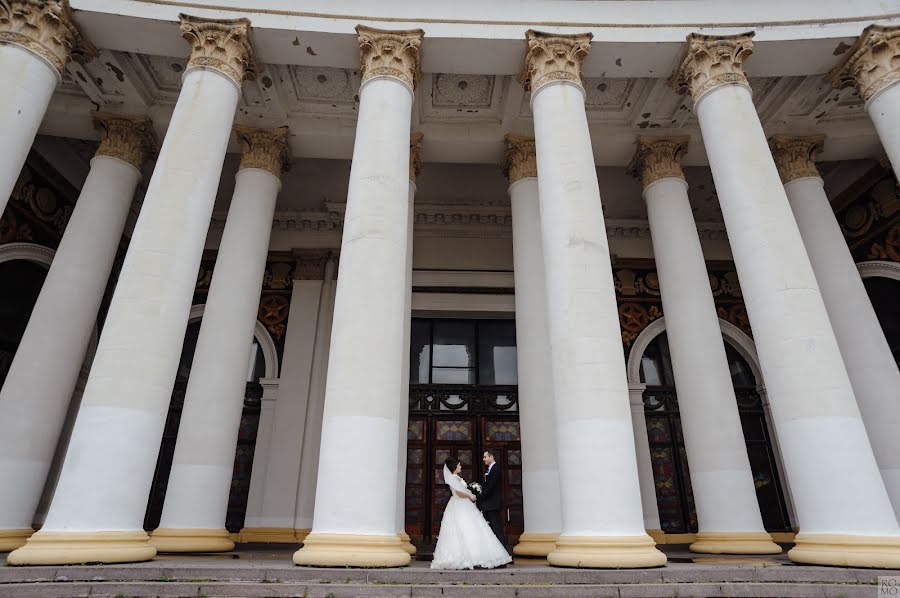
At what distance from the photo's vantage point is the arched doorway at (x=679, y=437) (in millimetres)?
12156

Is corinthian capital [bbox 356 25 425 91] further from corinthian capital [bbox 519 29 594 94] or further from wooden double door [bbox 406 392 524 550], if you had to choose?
wooden double door [bbox 406 392 524 550]

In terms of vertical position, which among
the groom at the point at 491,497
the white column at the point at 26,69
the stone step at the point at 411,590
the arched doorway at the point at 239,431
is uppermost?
the white column at the point at 26,69

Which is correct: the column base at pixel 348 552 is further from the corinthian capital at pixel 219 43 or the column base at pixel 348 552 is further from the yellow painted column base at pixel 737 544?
the corinthian capital at pixel 219 43

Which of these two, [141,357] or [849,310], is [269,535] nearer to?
[141,357]

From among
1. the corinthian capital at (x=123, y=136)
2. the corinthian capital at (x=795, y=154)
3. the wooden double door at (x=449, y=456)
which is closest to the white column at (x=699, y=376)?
the corinthian capital at (x=795, y=154)

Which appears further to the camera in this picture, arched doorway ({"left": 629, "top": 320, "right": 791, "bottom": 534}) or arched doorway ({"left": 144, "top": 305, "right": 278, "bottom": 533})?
arched doorway ({"left": 629, "top": 320, "right": 791, "bottom": 534})

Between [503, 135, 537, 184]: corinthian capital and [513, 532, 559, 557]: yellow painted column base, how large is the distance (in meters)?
6.25

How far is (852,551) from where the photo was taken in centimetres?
555

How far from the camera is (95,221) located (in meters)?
9.27

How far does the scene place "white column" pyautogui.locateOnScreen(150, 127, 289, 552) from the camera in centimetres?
755

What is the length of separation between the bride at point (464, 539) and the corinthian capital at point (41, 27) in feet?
26.9

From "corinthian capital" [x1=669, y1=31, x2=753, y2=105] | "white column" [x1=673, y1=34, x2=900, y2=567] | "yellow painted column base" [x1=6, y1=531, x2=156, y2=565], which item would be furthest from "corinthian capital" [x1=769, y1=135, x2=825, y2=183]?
"yellow painted column base" [x1=6, y1=531, x2=156, y2=565]

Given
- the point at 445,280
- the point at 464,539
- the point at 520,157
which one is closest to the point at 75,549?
the point at 464,539

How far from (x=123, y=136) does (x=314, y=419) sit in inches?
Result: 274
